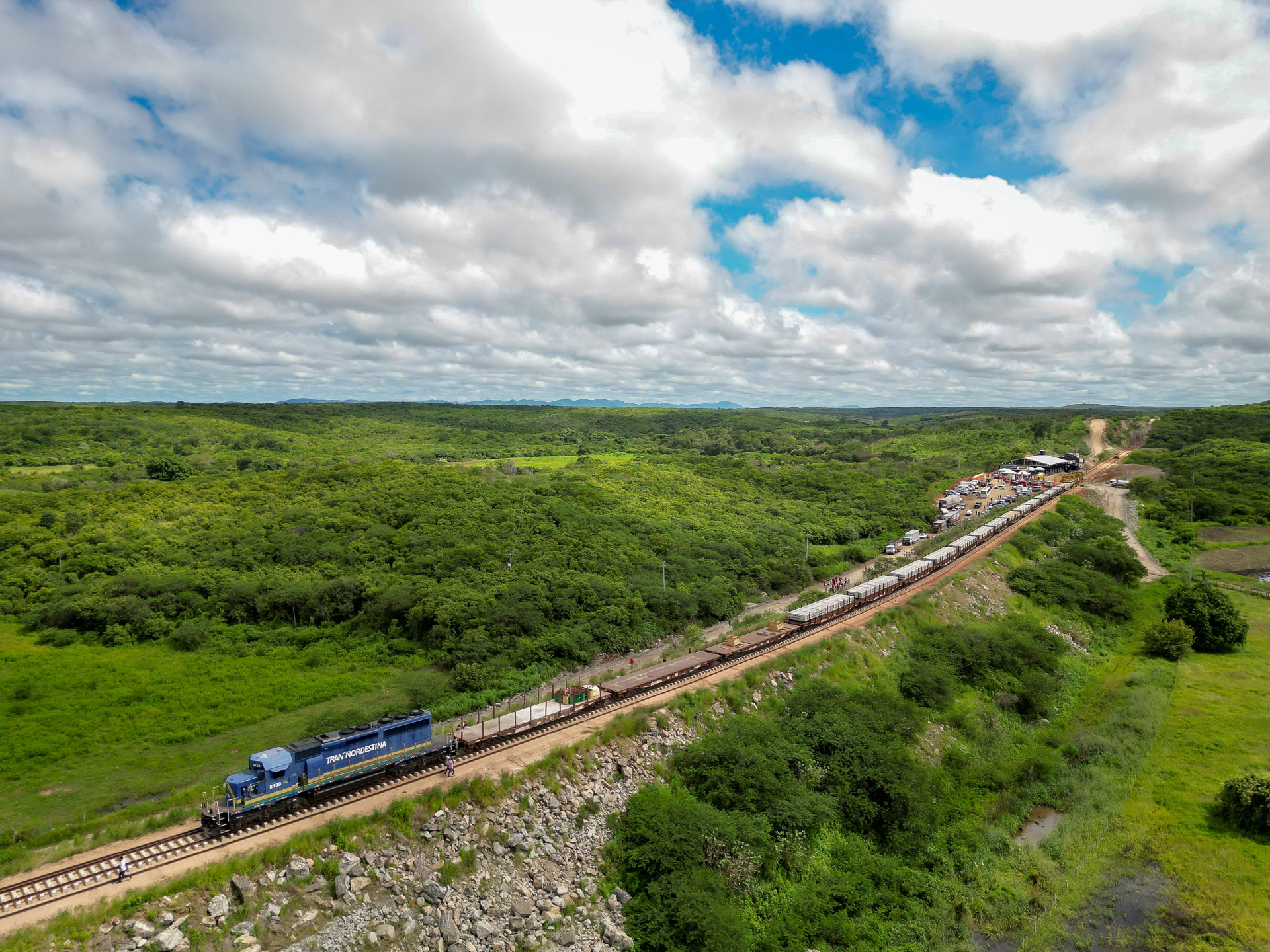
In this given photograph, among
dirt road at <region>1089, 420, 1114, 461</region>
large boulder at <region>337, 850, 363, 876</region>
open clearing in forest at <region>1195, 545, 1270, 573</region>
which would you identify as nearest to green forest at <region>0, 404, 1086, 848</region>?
large boulder at <region>337, 850, 363, 876</region>

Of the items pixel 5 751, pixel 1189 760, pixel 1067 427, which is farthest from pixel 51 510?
pixel 1067 427

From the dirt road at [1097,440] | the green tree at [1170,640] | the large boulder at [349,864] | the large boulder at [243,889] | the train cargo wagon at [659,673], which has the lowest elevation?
the green tree at [1170,640]

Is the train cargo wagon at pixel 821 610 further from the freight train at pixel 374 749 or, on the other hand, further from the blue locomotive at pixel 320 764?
the blue locomotive at pixel 320 764

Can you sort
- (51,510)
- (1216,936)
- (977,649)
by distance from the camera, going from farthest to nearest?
(51,510)
(977,649)
(1216,936)

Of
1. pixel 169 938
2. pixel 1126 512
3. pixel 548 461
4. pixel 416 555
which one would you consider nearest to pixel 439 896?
pixel 169 938

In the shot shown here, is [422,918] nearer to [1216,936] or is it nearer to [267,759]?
[267,759]

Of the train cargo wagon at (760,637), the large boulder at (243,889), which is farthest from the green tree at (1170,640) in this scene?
the large boulder at (243,889)

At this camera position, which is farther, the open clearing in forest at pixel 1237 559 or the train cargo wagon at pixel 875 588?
the open clearing in forest at pixel 1237 559

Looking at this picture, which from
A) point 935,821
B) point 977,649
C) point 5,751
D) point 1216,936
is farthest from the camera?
point 977,649
